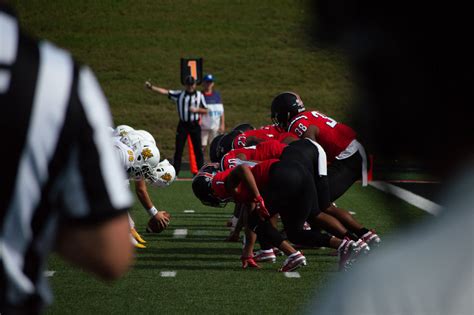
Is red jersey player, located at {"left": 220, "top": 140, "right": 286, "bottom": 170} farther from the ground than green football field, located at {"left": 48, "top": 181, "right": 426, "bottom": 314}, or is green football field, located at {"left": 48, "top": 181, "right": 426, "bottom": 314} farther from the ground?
red jersey player, located at {"left": 220, "top": 140, "right": 286, "bottom": 170}

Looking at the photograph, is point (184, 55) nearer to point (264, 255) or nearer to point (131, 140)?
point (131, 140)

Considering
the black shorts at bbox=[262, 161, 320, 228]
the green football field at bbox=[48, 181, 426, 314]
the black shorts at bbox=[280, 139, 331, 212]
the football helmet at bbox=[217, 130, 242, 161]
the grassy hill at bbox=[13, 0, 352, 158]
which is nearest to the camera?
the green football field at bbox=[48, 181, 426, 314]

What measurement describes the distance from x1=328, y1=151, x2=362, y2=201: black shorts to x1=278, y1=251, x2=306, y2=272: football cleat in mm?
1353

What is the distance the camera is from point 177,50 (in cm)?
3112

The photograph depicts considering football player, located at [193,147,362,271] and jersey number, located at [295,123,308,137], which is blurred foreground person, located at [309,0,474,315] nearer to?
football player, located at [193,147,362,271]

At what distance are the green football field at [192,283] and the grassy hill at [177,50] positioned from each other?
17018 millimetres

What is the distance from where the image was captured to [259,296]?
7000mm

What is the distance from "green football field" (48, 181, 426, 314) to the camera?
21.8 feet

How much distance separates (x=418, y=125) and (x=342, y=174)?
8251mm

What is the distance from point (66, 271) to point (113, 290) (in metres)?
1.01

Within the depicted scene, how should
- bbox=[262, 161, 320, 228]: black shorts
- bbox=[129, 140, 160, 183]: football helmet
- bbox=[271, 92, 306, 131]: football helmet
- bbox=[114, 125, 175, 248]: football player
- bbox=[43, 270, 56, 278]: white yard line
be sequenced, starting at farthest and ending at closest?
bbox=[271, 92, 306, 131]: football helmet → bbox=[129, 140, 160, 183]: football helmet → bbox=[114, 125, 175, 248]: football player → bbox=[262, 161, 320, 228]: black shorts → bbox=[43, 270, 56, 278]: white yard line

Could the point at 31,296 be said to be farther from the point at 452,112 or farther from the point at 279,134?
the point at 279,134

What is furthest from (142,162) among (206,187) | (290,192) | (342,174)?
(342,174)

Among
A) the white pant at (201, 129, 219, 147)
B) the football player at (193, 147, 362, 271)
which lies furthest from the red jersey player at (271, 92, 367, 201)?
the white pant at (201, 129, 219, 147)
